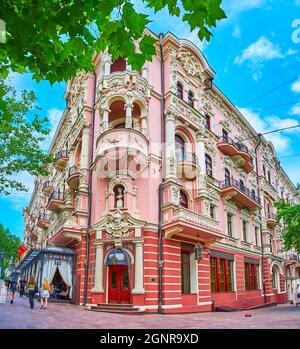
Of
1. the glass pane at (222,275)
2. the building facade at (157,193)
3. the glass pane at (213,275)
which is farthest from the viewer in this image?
the glass pane at (222,275)

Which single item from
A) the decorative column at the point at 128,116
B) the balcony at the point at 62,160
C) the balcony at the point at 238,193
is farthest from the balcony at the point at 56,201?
the balcony at the point at 238,193

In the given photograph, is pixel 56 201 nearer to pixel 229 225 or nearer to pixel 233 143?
pixel 229 225

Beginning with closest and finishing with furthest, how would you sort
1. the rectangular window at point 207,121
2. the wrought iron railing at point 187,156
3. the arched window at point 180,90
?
the wrought iron railing at point 187,156 → the arched window at point 180,90 → the rectangular window at point 207,121

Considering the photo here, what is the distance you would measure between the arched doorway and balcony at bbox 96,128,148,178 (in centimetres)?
429

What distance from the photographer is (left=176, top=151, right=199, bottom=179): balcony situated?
1908cm

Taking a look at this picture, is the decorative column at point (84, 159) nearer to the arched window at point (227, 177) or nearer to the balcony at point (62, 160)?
the balcony at point (62, 160)

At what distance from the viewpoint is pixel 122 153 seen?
17047 millimetres

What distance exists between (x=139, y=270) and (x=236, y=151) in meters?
14.1

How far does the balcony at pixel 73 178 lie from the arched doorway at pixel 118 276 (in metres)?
5.85

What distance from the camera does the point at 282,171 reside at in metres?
40.8

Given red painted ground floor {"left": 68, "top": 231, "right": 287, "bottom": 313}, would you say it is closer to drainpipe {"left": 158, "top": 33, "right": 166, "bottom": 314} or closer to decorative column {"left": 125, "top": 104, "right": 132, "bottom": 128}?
drainpipe {"left": 158, "top": 33, "right": 166, "bottom": 314}

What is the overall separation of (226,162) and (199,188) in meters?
6.25

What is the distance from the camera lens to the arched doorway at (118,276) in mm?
16091

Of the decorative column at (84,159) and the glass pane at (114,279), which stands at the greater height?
the decorative column at (84,159)
